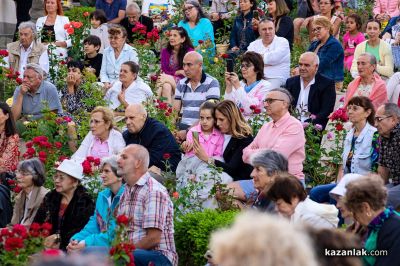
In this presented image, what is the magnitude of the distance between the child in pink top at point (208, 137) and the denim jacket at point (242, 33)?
A: 167 inches

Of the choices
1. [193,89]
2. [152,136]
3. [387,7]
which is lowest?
[152,136]

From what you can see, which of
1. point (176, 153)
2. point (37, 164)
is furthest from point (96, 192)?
point (176, 153)

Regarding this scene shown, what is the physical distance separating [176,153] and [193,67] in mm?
1882

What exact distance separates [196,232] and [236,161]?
1.46 m

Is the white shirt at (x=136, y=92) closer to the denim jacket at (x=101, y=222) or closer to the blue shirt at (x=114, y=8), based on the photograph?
the denim jacket at (x=101, y=222)

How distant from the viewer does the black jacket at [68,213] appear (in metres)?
8.53

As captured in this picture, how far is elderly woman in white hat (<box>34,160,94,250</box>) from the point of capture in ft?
28.0

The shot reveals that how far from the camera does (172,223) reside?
794 cm

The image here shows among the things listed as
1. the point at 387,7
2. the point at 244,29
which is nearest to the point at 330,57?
the point at 244,29

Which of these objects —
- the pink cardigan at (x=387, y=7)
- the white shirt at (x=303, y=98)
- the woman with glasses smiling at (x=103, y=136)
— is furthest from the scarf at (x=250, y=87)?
the pink cardigan at (x=387, y=7)

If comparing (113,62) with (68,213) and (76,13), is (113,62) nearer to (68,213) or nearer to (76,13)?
(76,13)

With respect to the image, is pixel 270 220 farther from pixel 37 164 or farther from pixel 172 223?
pixel 37 164

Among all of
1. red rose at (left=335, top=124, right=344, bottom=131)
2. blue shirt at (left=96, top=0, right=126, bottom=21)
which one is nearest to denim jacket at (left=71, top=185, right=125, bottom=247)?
red rose at (left=335, top=124, right=344, bottom=131)

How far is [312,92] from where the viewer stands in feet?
36.5
